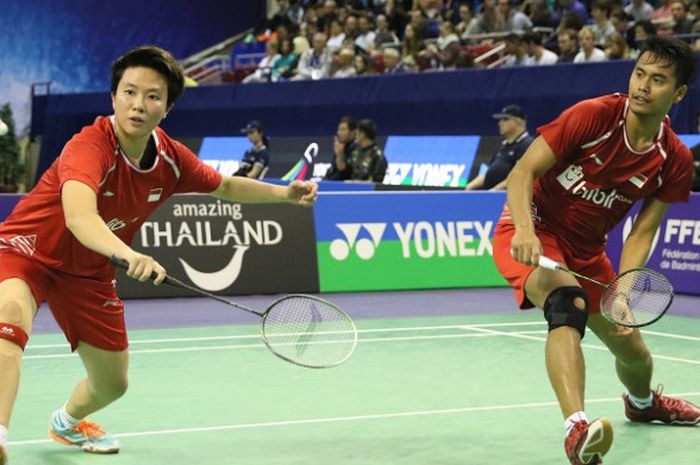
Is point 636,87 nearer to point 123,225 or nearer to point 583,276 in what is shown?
point 583,276

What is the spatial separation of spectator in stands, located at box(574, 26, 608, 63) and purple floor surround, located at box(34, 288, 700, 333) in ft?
16.6

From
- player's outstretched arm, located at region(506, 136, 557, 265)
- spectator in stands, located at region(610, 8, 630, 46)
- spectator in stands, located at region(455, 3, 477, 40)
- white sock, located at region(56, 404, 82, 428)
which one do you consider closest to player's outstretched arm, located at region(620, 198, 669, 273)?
player's outstretched arm, located at region(506, 136, 557, 265)

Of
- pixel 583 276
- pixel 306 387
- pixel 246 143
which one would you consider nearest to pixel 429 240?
pixel 306 387

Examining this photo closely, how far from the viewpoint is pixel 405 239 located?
1245 cm

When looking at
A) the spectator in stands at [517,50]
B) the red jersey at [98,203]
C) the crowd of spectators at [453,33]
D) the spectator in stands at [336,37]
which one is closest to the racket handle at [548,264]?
the red jersey at [98,203]

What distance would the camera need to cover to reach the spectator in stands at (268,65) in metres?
24.3

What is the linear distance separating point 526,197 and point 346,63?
16.4m

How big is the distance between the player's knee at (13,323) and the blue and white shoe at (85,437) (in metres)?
0.91

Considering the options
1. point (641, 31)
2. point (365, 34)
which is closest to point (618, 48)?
point (641, 31)

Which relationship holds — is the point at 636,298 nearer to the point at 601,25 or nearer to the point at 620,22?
the point at 620,22

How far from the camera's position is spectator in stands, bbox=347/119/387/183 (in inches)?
640

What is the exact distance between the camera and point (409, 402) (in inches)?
268

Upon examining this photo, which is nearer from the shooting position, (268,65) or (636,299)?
(636,299)

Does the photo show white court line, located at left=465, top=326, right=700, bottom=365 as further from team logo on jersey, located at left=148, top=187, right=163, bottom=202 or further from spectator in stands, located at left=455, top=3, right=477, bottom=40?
spectator in stands, located at left=455, top=3, right=477, bottom=40
